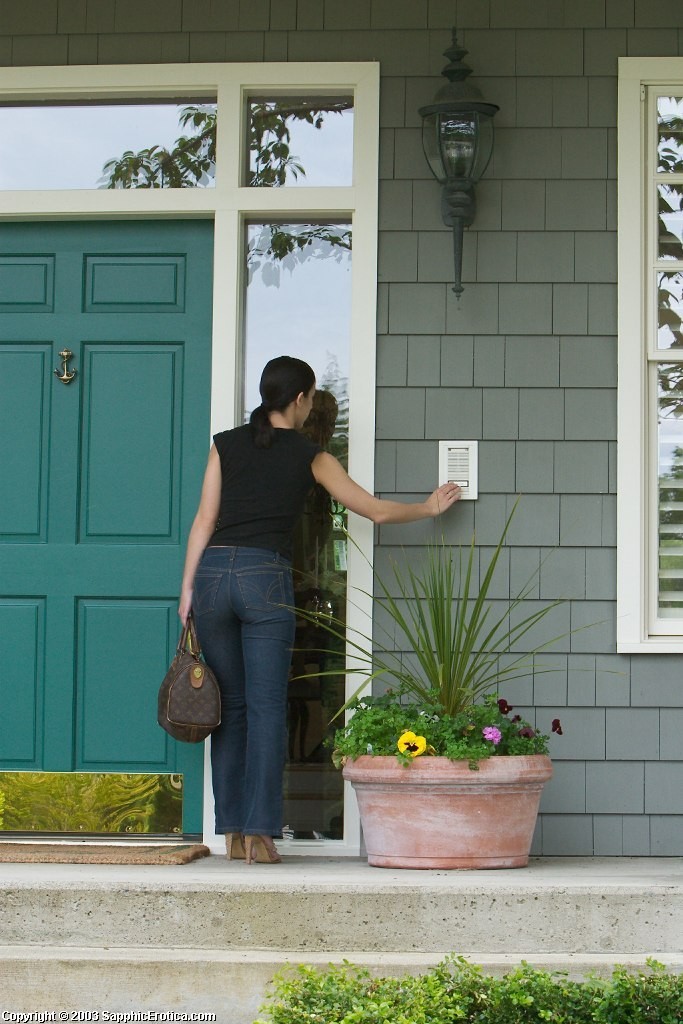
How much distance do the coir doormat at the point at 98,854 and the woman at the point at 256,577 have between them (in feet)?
0.53

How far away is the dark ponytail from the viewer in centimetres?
405

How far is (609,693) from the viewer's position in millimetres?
4293

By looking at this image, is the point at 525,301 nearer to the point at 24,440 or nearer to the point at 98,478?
the point at 98,478

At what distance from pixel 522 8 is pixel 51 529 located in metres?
2.36

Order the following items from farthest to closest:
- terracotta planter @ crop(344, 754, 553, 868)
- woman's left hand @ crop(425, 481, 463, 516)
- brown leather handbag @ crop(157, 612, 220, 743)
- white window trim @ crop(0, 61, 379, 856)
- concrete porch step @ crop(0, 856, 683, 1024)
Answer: white window trim @ crop(0, 61, 379, 856)
woman's left hand @ crop(425, 481, 463, 516)
brown leather handbag @ crop(157, 612, 220, 743)
terracotta planter @ crop(344, 754, 553, 868)
concrete porch step @ crop(0, 856, 683, 1024)

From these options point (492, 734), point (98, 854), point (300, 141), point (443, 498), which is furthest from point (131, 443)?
point (492, 734)

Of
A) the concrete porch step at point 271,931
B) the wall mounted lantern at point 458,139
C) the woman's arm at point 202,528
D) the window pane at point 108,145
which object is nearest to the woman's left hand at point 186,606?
the woman's arm at point 202,528

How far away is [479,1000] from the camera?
109 inches

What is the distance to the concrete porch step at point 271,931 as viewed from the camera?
3.18m

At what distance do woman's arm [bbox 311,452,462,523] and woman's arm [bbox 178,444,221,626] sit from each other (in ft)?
1.04

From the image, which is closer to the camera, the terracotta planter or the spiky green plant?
the terracotta planter

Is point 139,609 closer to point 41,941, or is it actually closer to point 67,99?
point 41,941

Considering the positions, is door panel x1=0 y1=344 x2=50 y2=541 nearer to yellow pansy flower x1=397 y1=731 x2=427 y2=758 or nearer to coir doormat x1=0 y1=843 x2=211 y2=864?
coir doormat x1=0 y1=843 x2=211 y2=864

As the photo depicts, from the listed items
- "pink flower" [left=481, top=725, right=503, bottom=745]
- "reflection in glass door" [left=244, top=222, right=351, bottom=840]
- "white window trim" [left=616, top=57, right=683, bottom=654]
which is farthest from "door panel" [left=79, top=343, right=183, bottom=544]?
"white window trim" [left=616, top=57, right=683, bottom=654]
